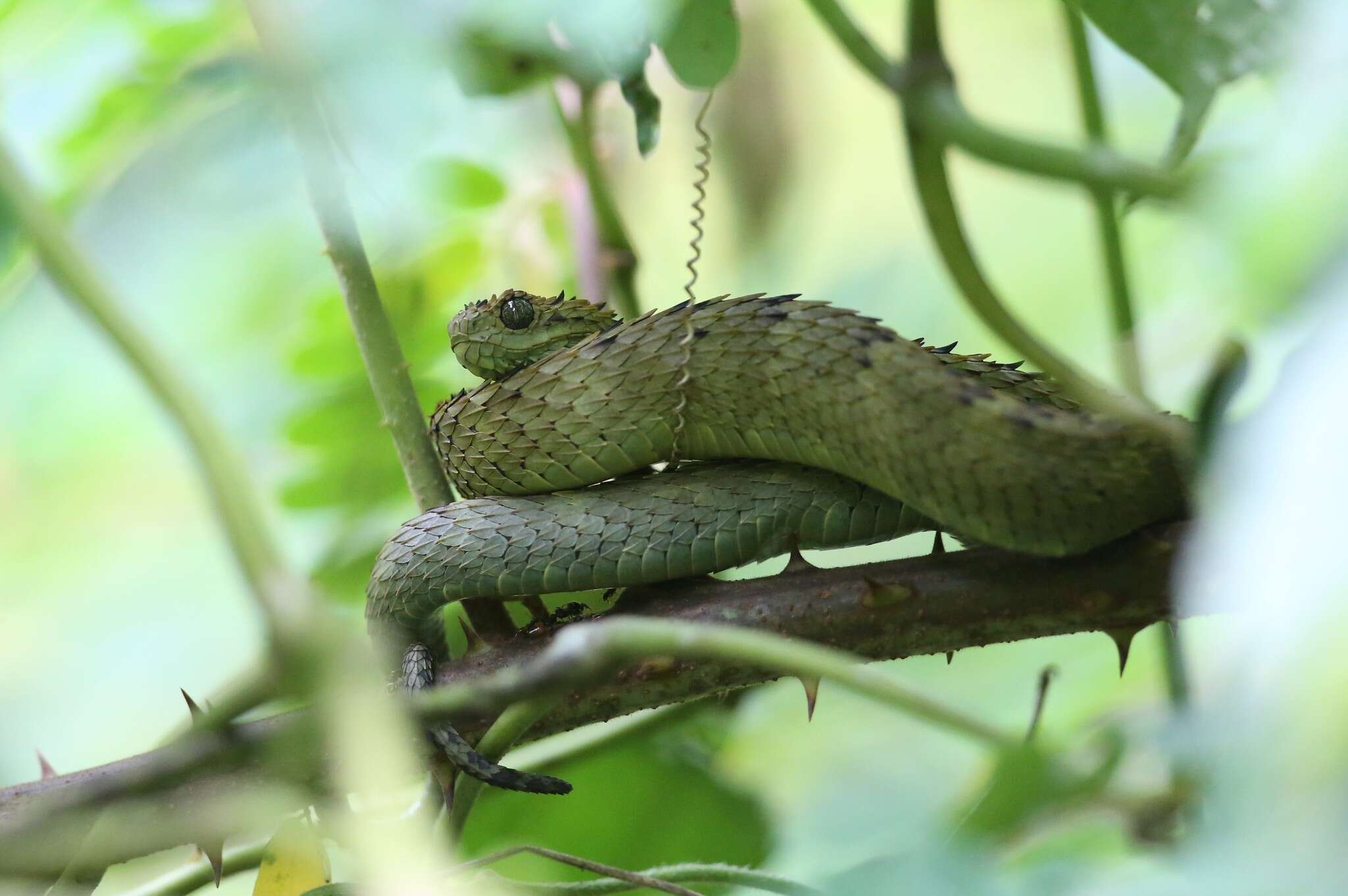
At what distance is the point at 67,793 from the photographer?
1.39 metres

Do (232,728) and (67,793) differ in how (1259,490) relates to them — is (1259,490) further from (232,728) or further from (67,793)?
(67,793)

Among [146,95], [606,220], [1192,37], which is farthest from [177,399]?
[1192,37]

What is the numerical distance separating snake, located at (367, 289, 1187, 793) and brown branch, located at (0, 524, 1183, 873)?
0.04 m

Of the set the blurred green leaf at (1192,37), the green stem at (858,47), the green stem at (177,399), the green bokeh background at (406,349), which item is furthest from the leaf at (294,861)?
the blurred green leaf at (1192,37)

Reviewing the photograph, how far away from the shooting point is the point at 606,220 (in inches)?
87.4

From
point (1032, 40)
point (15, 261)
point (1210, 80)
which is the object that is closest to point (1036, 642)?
point (1210, 80)

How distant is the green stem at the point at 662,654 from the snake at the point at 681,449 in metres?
0.27

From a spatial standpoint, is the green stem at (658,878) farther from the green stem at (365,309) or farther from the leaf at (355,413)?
the leaf at (355,413)

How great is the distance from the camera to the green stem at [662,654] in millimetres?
778

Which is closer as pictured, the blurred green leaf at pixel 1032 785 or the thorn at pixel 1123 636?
the blurred green leaf at pixel 1032 785

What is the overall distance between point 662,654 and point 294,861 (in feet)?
2.61

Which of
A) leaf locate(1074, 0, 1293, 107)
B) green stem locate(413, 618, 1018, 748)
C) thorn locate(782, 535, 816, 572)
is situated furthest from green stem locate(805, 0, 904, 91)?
green stem locate(413, 618, 1018, 748)

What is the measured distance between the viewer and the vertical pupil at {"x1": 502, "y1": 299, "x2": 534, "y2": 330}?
1.71m

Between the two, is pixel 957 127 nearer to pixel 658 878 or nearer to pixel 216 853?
pixel 658 878
